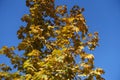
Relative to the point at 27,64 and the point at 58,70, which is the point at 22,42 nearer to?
the point at 27,64

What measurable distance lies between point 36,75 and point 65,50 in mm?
2105

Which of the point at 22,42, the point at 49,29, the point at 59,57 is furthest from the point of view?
the point at 49,29

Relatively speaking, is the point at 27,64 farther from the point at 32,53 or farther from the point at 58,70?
the point at 58,70

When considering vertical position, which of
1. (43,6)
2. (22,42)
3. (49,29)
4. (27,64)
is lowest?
(27,64)

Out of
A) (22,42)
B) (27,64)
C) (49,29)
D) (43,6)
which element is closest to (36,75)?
(27,64)

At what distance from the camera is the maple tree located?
1593 centimetres

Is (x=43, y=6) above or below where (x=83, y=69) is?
above

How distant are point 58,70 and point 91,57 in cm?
287

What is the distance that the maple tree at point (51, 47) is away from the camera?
627 inches

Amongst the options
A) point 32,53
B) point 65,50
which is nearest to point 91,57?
point 65,50

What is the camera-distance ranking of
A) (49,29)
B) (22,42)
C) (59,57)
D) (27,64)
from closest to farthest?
(59,57), (27,64), (22,42), (49,29)

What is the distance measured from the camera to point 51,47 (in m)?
19.0

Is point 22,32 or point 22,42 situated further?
point 22,32

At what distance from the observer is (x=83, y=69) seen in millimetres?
17531
